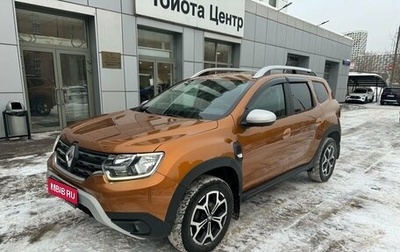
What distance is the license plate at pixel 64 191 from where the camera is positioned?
7.83 feet

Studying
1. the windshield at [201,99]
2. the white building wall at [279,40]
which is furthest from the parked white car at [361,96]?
the windshield at [201,99]

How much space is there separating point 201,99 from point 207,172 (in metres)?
0.99

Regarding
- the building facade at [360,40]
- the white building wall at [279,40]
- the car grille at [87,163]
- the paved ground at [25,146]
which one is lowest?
the paved ground at [25,146]

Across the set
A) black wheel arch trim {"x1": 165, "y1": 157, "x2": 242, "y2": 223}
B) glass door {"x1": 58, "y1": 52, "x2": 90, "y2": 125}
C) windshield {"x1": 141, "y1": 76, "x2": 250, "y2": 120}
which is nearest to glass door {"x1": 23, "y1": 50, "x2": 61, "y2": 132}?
glass door {"x1": 58, "y1": 52, "x2": 90, "y2": 125}

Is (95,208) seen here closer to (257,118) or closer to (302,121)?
(257,118)

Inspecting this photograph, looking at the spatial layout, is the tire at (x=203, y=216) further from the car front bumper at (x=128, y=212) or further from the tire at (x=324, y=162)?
the tire at (x=324, y=162)

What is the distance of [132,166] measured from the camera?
2.20m

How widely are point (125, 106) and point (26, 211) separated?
21.0 ft

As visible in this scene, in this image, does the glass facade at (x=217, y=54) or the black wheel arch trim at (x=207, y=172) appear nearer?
the black wheel arch trim at (x=207, y=172)

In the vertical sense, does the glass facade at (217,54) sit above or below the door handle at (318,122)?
above

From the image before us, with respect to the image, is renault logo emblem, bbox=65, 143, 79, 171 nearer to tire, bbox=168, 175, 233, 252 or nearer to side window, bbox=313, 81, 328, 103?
tire, bbox=168, 175, 233, 252

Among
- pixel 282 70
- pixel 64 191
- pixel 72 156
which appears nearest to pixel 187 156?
pixel 72 156

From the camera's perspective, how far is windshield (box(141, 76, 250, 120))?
9.84ft

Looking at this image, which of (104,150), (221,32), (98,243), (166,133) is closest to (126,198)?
(104,150)
